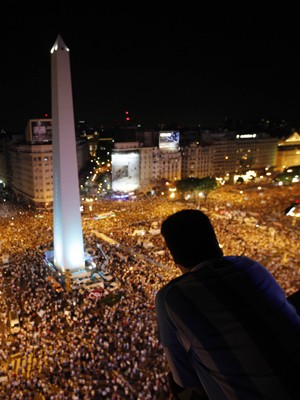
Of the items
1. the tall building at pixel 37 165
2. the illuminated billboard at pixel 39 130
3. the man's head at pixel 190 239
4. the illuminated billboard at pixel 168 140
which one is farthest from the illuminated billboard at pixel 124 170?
the man's head at pixel 190 239

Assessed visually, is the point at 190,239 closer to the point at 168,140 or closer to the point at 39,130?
the point at 39,130

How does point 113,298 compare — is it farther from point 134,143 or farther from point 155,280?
point 134,143

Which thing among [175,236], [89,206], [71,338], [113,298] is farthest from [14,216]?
[175,236]

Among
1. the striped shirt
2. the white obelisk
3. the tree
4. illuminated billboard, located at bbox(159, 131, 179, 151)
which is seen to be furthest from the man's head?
illuminated billboard, located at bbox(159, 131, 179, 151)

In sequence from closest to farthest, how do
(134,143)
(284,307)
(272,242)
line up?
(284,307)
(272,242)
(134,143)

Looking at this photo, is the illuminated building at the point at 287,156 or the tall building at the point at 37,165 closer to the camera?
the tall building at the point at 37,165

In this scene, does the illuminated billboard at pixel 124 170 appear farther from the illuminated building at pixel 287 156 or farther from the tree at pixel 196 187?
the illuminated building at pixel 287 156

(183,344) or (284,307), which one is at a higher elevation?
(284,307)
